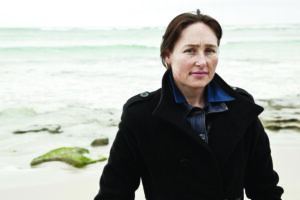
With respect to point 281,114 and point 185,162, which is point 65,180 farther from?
point 281,114

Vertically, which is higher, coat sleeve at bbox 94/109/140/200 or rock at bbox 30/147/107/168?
coat sleeve at bbox 94/109/140/200

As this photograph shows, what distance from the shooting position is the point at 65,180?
4.07 meters

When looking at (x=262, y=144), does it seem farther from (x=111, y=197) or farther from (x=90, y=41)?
(x=90, y=41)

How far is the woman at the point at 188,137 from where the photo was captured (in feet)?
5.90

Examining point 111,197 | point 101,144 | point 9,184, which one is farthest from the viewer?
point 101,144

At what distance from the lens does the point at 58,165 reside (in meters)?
4.46

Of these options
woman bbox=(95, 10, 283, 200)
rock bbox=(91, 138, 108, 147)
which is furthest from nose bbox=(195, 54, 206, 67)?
rock bbox=(91, 138, 108, 147)

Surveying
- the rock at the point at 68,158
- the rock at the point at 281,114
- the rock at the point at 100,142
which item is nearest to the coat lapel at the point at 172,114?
the rock at the point at 68,158

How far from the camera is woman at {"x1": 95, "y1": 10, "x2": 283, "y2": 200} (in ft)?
5.90

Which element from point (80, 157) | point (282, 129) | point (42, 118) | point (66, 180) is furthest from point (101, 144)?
point (282, 129)

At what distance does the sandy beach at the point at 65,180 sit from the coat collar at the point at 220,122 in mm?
2058

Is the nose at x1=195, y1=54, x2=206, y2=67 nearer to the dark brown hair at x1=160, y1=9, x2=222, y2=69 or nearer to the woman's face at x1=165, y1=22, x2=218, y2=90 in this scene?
the woman's face at x1=165, y1=22, x2=218, y2=90

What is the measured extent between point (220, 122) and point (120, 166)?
621mm

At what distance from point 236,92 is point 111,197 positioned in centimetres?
96
